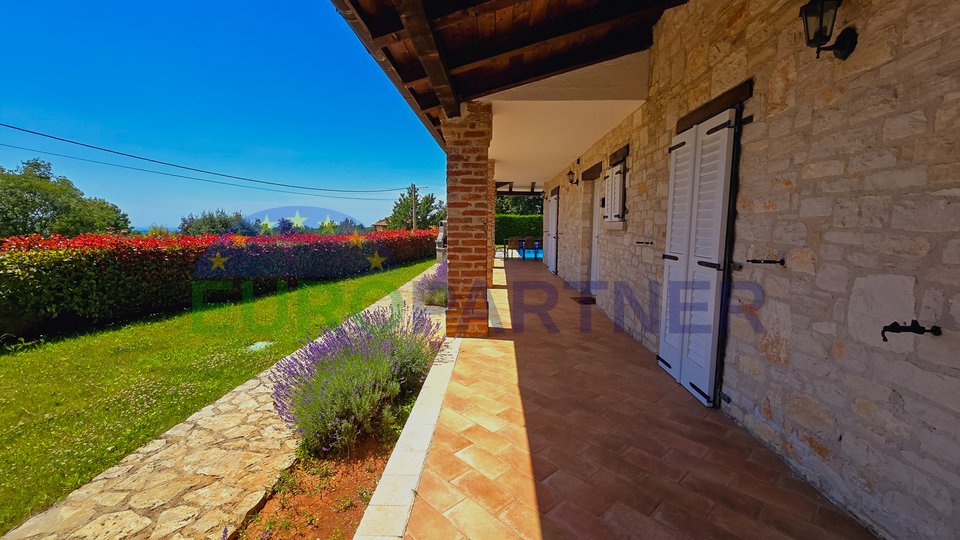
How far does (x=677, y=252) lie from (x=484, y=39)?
8.07 feet

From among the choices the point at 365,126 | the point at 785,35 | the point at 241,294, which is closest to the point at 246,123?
the point at 365,126

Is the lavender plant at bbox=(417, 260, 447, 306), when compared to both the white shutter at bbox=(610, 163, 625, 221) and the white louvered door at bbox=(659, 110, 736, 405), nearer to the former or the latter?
the white shutter at bbox=(610, 163, 625, 221)

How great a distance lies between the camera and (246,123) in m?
30.5

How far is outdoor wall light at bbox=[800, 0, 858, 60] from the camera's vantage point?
1.58 meters

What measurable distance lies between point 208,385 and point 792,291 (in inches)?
173

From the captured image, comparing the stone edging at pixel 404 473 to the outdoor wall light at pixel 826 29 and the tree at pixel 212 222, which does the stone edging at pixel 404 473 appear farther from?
the tree at pixel 212 222

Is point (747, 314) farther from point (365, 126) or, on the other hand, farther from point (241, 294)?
point (365, 126)

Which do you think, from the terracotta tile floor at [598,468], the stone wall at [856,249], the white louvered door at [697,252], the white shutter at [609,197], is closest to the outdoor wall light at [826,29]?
the stone wall at [856,249]

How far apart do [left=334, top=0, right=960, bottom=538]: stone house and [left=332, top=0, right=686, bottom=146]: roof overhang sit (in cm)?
2

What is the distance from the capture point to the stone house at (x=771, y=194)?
1331 millimetres

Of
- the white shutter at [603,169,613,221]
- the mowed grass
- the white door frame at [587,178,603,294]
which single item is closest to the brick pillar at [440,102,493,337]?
the mowed grass

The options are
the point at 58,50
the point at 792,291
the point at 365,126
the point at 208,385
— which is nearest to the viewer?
the point at 792,291

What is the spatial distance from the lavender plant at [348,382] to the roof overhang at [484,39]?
222 cm

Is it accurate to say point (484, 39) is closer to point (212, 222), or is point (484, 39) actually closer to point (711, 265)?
point (711, 265)
